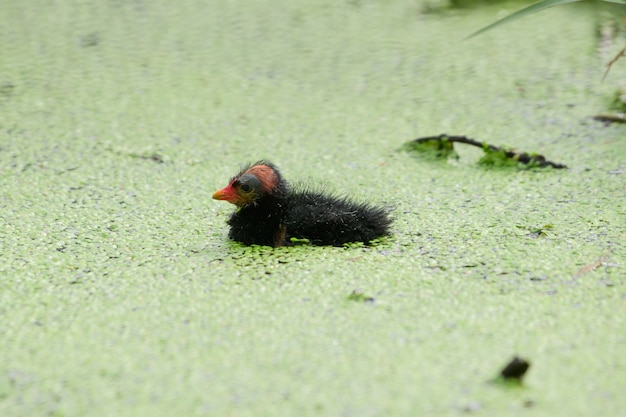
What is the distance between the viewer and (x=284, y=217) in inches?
81.5

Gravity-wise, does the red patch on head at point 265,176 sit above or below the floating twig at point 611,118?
above

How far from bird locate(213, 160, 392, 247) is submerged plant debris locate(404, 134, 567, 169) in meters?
0.64

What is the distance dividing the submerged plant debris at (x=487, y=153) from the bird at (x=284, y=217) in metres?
0.64

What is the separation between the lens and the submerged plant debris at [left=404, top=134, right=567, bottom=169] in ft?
8.54

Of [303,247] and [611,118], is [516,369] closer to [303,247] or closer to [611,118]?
[303,247]

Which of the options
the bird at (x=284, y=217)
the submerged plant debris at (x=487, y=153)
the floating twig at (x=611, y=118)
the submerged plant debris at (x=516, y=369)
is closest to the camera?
the submerged plant debris at (x=516, y=369)

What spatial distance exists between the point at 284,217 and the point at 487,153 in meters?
0.85

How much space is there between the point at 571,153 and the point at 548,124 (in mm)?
236

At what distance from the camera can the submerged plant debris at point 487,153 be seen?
260 centimetres

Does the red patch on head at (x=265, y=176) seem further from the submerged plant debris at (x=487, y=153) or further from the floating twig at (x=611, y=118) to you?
the floating twig at (x=611, y=118)

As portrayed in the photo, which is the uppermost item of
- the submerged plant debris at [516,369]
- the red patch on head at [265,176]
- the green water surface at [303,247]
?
the red patch on head at [265,176]

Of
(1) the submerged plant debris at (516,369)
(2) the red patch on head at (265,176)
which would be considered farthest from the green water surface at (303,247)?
(2) the red patch on head at (265,176)

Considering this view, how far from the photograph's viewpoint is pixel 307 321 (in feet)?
5.29

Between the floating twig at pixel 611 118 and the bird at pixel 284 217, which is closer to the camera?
the bird at pixel 284 217
